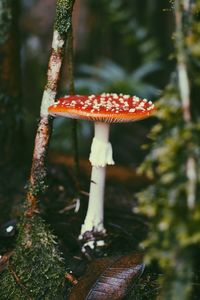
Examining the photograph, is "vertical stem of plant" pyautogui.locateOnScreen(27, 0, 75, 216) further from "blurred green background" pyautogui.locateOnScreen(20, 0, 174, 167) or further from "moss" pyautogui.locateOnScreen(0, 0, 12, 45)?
"blurred green background" pyautogui.locateOnScreen(20, 0, 174, 167)

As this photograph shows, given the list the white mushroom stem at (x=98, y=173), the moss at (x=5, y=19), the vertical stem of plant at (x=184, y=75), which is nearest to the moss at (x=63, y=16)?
the white mushroom stem at (x=98, y=173)

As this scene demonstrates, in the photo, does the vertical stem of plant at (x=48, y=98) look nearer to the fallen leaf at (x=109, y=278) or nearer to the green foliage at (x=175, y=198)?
the fallen leaf at (x=109, y=278)

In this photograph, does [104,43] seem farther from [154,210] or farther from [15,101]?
[154,210]

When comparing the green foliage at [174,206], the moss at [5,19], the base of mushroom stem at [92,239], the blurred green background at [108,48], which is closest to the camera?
the green foliage at [174,206]

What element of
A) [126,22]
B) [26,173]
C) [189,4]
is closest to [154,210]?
[189,4]

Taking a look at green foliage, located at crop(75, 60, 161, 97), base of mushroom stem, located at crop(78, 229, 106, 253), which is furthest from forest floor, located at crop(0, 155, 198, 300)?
green foliage, located at crop(75, 60, 161, 97)

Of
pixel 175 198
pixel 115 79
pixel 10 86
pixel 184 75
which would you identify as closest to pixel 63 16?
pixel 184 75
